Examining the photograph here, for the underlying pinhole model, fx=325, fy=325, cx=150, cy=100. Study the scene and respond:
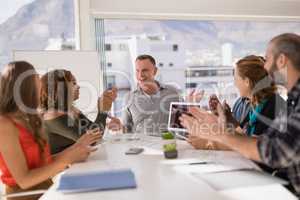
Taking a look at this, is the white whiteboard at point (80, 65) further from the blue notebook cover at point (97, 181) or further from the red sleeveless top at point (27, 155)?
the blue notebook cover at point (97, 181)

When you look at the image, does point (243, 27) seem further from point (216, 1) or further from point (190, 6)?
point (190, 6)

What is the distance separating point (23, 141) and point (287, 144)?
141 centimetres

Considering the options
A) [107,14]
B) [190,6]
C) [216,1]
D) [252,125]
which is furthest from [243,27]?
[252,125]

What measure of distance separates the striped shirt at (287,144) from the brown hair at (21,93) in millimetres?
1283

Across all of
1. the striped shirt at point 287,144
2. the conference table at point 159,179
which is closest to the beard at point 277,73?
the striped shirt at point 287,144

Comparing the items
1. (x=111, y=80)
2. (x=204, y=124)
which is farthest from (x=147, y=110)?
(x=204, y=124)

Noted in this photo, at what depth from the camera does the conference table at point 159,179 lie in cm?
140

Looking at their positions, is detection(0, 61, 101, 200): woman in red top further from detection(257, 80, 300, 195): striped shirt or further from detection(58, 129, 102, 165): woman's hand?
detection(257, 80, 300, 195): striped shirt

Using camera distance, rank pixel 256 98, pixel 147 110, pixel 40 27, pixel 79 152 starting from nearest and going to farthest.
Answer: pixel 79 152, pixel 256 98, pixel 147 110, pixel 40 27

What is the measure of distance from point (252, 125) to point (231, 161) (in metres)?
0.44

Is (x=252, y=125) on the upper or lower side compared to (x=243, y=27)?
lower

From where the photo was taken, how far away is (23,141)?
1.87m

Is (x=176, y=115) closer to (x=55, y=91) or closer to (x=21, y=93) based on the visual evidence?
(x=55, y=91)

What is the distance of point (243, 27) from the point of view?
201 inches
